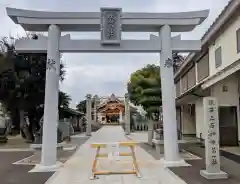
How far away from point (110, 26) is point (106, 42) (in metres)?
0.50

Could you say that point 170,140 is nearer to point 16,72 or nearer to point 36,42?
point 36,42

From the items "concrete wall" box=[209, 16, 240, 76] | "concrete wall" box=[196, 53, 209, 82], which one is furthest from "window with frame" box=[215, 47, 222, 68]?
"concrete wall" box=[196, 53, 209, 82]

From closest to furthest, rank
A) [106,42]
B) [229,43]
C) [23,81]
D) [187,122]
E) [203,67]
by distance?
[106,42] < [229,43] < [203,67] < [23,81] < [187,122]

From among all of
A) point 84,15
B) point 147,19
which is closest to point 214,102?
point 147,19

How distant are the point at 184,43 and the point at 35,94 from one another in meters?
11.7

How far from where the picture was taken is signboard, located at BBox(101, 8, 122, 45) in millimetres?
9547

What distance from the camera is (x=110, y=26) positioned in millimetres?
9555

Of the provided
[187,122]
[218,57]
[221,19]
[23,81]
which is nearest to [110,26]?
[221,19]

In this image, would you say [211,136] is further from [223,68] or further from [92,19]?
[92,19]

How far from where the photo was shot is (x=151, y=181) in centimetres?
728

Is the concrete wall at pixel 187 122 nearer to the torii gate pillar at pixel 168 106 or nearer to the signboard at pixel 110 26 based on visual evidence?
the torii gate pillar at pixel 168 106

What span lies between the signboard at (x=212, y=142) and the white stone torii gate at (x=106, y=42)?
2.08 metres

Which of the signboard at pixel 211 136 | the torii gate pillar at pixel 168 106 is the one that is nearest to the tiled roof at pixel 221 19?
the torii gate pillar at pixel 168 106

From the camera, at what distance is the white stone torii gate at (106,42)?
31.0 feet
